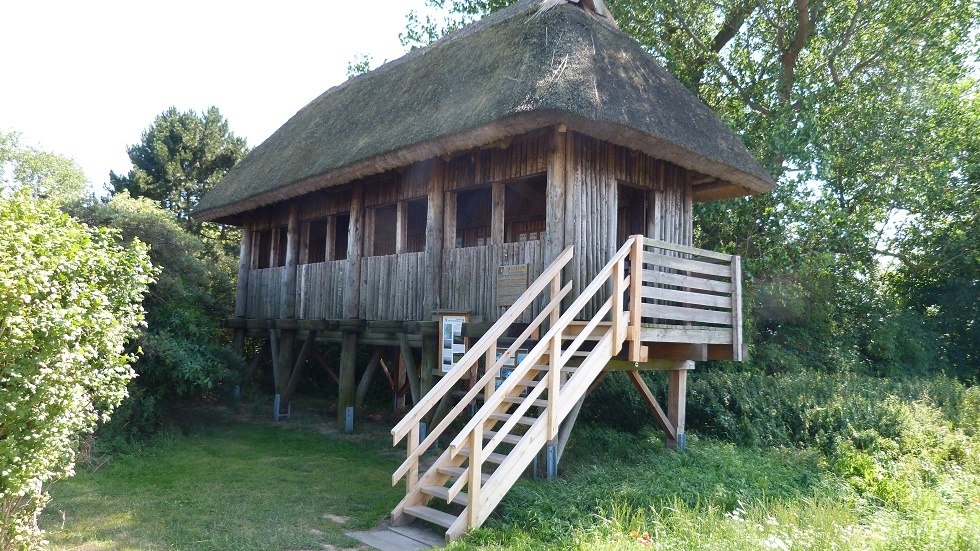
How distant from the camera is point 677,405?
372 inches

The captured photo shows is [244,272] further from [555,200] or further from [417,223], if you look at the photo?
[555,200]

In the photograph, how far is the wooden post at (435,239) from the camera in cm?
907

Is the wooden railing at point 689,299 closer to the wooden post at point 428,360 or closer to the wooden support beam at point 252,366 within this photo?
the wooden post at point 428,360

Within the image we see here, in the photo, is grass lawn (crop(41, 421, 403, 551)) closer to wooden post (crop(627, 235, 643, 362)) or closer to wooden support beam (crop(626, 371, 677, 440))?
wooden post (crop(627, 235, 643, 362))

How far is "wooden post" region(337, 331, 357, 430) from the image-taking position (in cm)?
1074

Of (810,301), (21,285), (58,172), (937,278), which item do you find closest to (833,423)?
(810,301)

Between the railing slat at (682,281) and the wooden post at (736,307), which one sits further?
the wooden post at (736,307)

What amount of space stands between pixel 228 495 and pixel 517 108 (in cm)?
503

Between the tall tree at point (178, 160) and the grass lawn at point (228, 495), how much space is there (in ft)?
60.5

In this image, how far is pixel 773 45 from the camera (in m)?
16.5

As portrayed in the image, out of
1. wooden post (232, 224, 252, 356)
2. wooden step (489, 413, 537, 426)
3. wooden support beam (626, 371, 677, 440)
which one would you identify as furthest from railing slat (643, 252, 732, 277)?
wooden post (232, 224, 252, 356)

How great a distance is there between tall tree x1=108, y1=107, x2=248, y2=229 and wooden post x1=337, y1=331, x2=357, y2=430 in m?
17.5

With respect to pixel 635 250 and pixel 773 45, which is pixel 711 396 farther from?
pixel 773 45

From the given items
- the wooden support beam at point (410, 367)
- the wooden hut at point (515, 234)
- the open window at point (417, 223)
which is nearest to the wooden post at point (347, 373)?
the wooden hut at point (515, 234)
